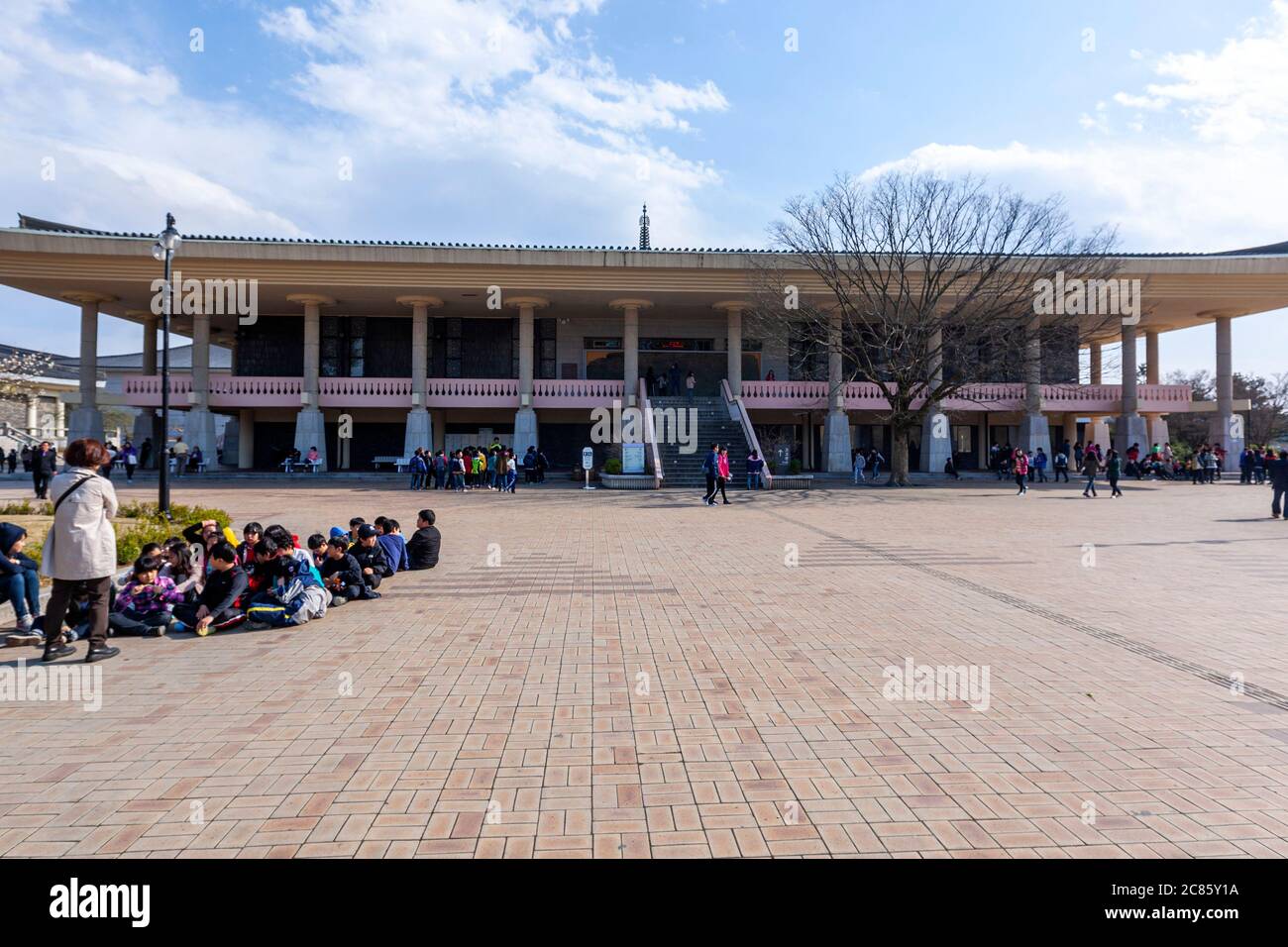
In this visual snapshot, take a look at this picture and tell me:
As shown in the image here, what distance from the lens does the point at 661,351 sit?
36.8m

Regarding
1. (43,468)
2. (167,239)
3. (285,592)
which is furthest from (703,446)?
(285,592)

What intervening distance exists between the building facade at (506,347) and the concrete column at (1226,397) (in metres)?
0.09

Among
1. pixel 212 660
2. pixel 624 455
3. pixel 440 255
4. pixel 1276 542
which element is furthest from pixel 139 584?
pixel 440 255

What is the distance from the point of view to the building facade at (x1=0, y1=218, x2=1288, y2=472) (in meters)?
29.3

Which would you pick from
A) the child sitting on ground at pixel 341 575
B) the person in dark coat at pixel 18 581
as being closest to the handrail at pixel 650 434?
the child sitting on ground at pixel 341 575

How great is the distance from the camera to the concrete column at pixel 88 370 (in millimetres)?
Result: 29359

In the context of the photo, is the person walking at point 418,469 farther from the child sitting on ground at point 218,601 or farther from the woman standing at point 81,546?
the woman standing at point 81,546

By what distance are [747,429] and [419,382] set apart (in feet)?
46.6

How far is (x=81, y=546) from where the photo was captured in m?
5.69

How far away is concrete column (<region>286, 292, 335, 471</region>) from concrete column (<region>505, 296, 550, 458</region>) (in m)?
8.18

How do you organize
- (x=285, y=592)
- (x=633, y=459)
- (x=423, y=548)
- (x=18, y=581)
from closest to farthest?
(x=18, y=581)
(x=285, y=592)
(x=423, y=548)
(x=633, y=459)

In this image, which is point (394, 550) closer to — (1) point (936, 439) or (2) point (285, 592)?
(2) point (285, 592)

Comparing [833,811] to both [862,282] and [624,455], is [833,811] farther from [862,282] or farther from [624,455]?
[862,282]

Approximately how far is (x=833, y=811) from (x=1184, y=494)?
26.9 metres
